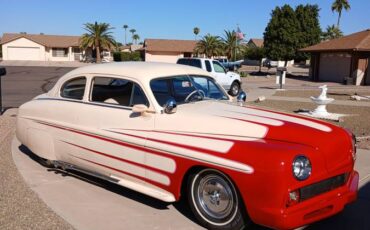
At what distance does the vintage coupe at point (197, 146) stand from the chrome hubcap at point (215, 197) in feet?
0.03

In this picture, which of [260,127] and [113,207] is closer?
[260,127]

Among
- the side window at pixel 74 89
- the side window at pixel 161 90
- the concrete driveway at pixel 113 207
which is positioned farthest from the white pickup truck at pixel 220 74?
the side window at pixel 161 90

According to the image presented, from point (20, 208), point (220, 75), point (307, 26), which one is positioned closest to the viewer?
point (20, 208)

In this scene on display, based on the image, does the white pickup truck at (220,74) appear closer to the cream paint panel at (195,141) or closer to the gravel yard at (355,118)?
the gravel yard at (355,118)

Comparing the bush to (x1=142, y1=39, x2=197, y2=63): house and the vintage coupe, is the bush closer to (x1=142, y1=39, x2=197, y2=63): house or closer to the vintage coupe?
(x1=142, y1=39, x2=197, y2=63): house

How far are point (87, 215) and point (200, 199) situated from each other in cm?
131

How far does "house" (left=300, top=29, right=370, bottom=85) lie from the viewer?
31641 millimetres

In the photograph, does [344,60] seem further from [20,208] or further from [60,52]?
[60,52]

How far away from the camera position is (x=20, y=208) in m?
4.95

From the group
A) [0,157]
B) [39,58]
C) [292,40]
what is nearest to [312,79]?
[292,40]

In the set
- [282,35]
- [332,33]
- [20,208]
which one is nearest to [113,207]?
[20,208]

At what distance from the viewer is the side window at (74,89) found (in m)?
5.85

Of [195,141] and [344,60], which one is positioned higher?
[344,60]

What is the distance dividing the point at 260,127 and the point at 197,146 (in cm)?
66
